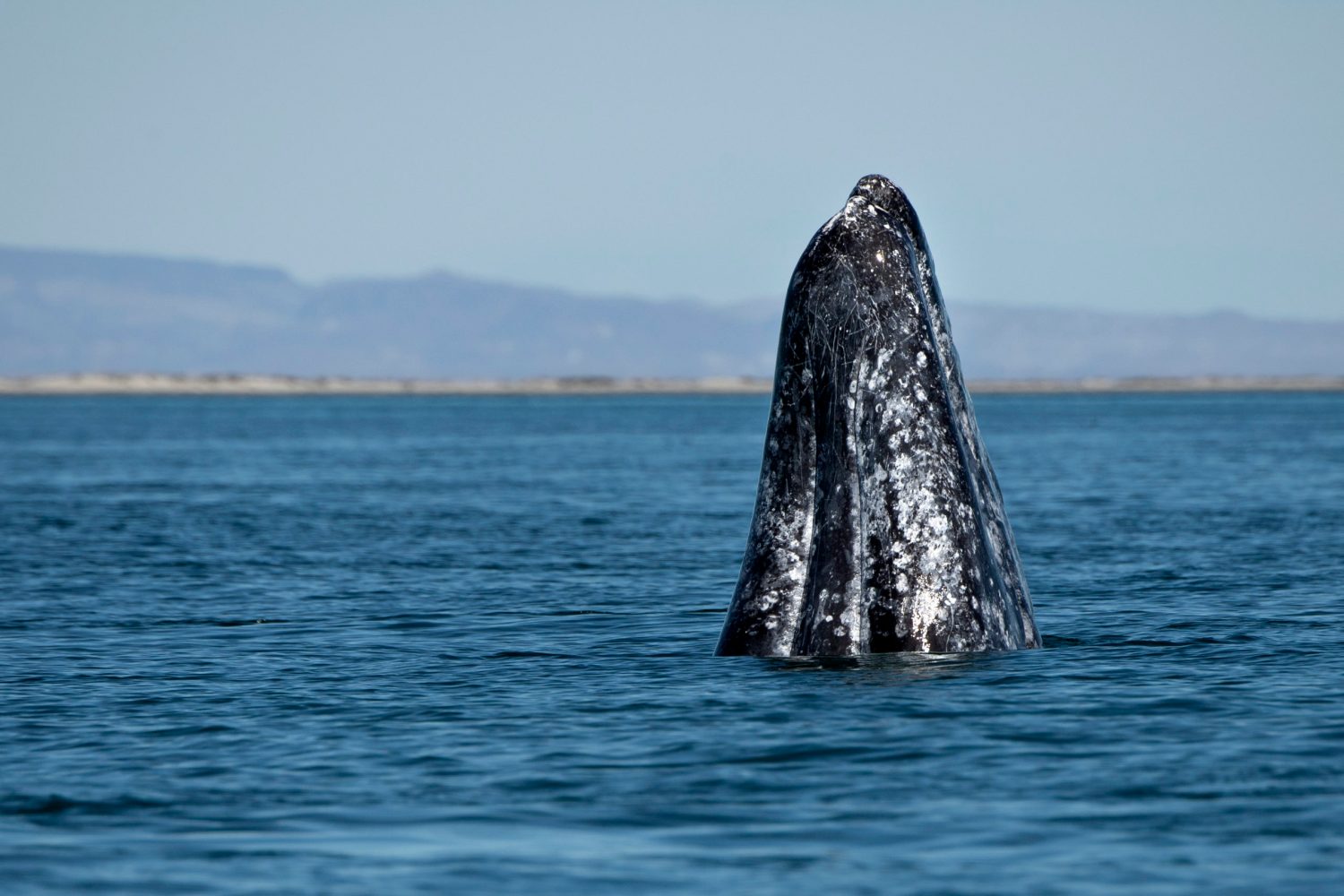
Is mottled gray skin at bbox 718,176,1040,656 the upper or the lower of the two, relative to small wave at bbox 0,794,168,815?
upper

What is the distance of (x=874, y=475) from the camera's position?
33.1ft

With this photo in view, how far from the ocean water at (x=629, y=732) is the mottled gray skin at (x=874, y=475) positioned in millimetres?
275

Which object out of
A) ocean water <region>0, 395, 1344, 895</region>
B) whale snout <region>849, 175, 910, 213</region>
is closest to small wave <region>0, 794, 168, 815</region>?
ocean water <region>0, 395, 1344, 895</region>

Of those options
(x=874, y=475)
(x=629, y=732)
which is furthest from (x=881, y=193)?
(x=629, y=732)

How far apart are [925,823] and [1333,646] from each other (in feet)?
19.2

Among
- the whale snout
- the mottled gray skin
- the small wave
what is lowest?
the small wave

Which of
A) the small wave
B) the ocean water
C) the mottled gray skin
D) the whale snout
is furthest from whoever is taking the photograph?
the whale snout

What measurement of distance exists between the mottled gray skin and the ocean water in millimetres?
275

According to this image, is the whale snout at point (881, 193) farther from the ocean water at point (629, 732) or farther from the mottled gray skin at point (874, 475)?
the ocean water at point (629, 732)

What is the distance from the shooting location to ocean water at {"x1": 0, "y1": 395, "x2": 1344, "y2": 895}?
736 cm

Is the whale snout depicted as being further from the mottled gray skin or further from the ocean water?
the ocean water

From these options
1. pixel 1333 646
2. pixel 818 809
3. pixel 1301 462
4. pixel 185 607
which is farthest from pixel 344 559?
A: pixel 1301 462

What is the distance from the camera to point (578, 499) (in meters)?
34.2

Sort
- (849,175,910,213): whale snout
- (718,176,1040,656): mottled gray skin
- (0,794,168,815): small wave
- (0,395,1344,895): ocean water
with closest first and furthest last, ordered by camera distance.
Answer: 1. (0,395,1344,895): ocean water
2. (0,794,168,815): small wave
3. (718,176,1040,656): mottled gray skin
4. (849,175,910,213): whale snout
